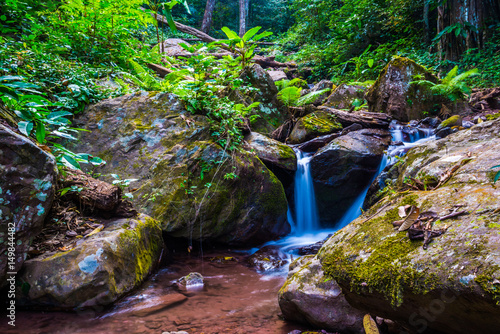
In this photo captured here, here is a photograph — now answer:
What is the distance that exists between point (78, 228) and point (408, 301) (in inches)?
121

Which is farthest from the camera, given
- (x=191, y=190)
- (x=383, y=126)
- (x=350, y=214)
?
(x=383, y=126)

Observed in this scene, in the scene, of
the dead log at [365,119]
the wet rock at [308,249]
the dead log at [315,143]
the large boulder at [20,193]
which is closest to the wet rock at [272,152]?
the dead log at [315,143]

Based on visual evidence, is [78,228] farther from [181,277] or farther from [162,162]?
[162,162]

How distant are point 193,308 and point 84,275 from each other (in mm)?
1041

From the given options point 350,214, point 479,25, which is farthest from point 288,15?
point 350,214

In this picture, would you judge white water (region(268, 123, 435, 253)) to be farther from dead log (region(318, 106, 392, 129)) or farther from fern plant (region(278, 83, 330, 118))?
fern plant (region(278, 83, 330, 118))

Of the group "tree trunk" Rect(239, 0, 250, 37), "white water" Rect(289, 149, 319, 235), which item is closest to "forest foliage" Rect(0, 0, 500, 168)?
"white water" Rect(289, 149, 319, 235)

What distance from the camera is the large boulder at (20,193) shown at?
2369mm

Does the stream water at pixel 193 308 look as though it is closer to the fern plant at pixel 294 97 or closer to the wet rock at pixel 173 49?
the fern plant at pixel 294 97

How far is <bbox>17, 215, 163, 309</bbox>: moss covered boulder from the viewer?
2627mm

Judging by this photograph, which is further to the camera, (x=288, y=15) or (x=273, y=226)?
(x=288, y=15)

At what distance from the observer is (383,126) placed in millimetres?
7344

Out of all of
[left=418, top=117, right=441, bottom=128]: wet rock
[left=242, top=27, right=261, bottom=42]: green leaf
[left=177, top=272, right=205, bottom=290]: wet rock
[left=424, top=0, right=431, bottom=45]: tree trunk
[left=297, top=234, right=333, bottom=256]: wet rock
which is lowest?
[left=297, top=234, right=333, bottom=256]: wet rock

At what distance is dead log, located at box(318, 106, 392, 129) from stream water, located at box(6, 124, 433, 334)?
446 centimetres
